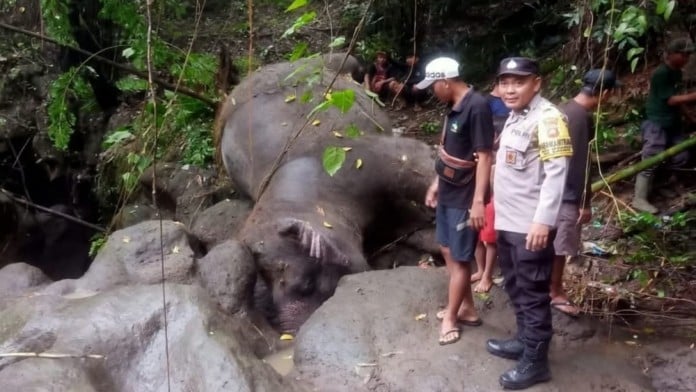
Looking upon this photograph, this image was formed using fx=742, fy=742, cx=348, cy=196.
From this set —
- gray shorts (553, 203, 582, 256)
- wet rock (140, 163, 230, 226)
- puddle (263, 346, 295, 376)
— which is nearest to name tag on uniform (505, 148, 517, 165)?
gray shorts (553, 203, 582, 256)

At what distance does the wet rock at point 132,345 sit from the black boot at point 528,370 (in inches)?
46.4

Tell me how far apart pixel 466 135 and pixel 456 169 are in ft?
0.67

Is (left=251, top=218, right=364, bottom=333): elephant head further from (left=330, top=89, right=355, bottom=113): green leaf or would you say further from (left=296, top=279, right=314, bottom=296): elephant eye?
(left=330, top=89, right=355, bottom=113): green leaf

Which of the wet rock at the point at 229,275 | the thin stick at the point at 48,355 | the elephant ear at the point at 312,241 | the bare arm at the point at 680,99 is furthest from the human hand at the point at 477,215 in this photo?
the bare arm at the point at 680,99

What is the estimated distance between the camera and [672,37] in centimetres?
749

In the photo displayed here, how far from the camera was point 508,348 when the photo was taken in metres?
4.32

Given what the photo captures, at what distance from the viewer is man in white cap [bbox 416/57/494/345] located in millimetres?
4066

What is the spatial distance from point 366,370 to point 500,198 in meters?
1.30

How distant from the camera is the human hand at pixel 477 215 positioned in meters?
4.08

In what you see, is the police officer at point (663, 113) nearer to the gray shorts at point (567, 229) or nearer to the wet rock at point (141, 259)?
the gray shorts at point (567, 229)

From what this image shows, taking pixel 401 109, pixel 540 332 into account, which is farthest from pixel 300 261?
pixel 401 109

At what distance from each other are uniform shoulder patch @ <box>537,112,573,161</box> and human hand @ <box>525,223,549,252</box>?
0.33 meters

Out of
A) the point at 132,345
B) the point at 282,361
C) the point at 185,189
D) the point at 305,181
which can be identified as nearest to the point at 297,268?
the point at 282,361

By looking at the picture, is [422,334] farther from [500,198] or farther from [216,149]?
[216,149]
